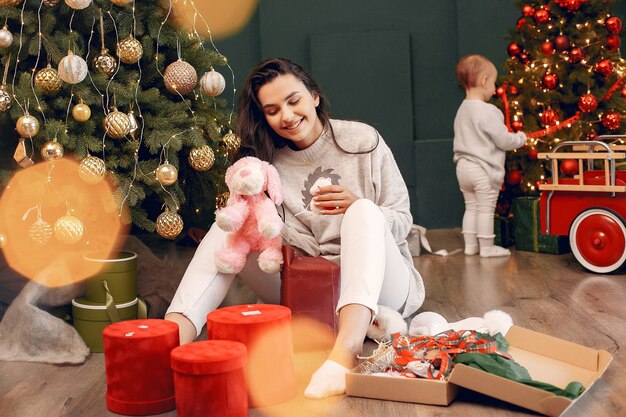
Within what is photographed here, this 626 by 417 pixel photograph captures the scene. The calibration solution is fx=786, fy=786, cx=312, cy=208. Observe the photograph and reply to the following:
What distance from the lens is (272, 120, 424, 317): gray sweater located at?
2490 mm

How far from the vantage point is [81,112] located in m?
2.47

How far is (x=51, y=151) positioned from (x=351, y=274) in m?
1.02

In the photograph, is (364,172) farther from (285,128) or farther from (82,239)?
(82,239)

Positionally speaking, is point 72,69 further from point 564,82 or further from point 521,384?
point 564,82

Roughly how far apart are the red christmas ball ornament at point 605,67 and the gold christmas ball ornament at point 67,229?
9.60 feet

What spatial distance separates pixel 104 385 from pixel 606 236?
7.61ft

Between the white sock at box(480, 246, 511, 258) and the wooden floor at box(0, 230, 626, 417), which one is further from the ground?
the white sock at box(480, 246, 511, 258)

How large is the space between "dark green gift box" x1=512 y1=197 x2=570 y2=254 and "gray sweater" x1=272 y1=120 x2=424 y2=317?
65.0 inches

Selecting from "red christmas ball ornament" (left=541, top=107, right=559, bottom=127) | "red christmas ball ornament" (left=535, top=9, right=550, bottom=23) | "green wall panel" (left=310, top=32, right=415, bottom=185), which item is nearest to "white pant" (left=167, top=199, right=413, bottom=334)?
"red christmas ball ornament" (left=541, top=107, right=559, bottom=127)

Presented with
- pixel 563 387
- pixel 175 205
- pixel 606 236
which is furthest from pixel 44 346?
pixel 606 236

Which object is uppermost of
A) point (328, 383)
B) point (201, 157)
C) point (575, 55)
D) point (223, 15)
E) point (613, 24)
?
point (223, 15)

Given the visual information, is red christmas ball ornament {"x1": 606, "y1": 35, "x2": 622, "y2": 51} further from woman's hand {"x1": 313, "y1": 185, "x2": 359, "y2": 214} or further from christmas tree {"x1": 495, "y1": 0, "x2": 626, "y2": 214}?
woman's hand {"x1": 313, "y1": 185, "x2": 359, "y2": 214}

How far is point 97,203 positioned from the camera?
2609 mm

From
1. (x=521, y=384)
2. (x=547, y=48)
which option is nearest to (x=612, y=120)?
(x=547, y=48)
